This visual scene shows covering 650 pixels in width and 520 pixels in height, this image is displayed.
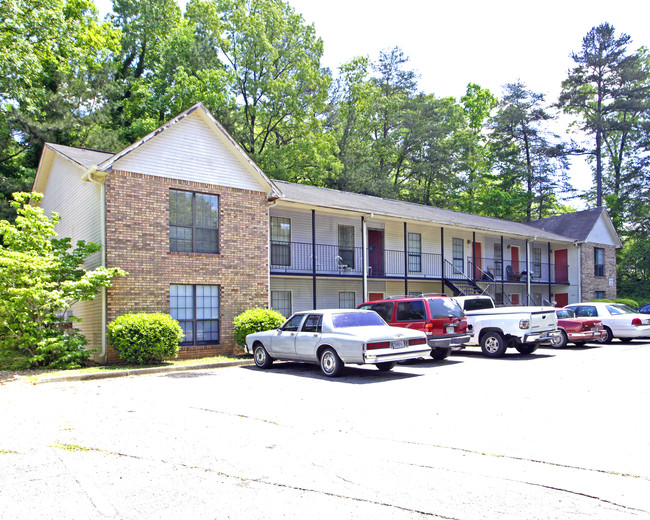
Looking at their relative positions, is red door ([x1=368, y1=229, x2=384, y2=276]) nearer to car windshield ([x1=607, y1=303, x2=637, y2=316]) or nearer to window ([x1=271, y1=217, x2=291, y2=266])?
window ([x1=271, y1=217, x2=291, y2=266])

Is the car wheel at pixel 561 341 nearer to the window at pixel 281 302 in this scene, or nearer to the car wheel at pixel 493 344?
the car wheel at pixel 493 344

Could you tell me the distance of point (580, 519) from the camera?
424 centimetres

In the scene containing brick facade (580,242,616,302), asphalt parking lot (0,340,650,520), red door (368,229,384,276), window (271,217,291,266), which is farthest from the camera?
brick facade (580,242,616,302)

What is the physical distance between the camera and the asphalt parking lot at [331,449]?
4.61 m

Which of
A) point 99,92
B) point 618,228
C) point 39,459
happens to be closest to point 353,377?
point 39,459

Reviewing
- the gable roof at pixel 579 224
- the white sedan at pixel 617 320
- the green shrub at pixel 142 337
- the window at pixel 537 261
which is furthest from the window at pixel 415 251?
the green shrub at pixel 142 337

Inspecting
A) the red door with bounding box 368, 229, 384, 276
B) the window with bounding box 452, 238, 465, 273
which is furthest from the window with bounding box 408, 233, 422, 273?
the window with bounding box 452, 238, 465, 273

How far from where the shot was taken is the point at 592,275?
36000 mm

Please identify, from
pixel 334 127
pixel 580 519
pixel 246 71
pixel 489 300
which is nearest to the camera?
pixel 580 519

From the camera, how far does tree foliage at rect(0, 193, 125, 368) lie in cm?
1345

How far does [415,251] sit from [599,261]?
16.6 metres

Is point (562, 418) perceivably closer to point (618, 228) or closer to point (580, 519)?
point (580, 519)

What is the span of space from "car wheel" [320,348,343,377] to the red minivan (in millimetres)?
3341

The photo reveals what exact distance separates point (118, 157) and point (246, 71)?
24207mm
